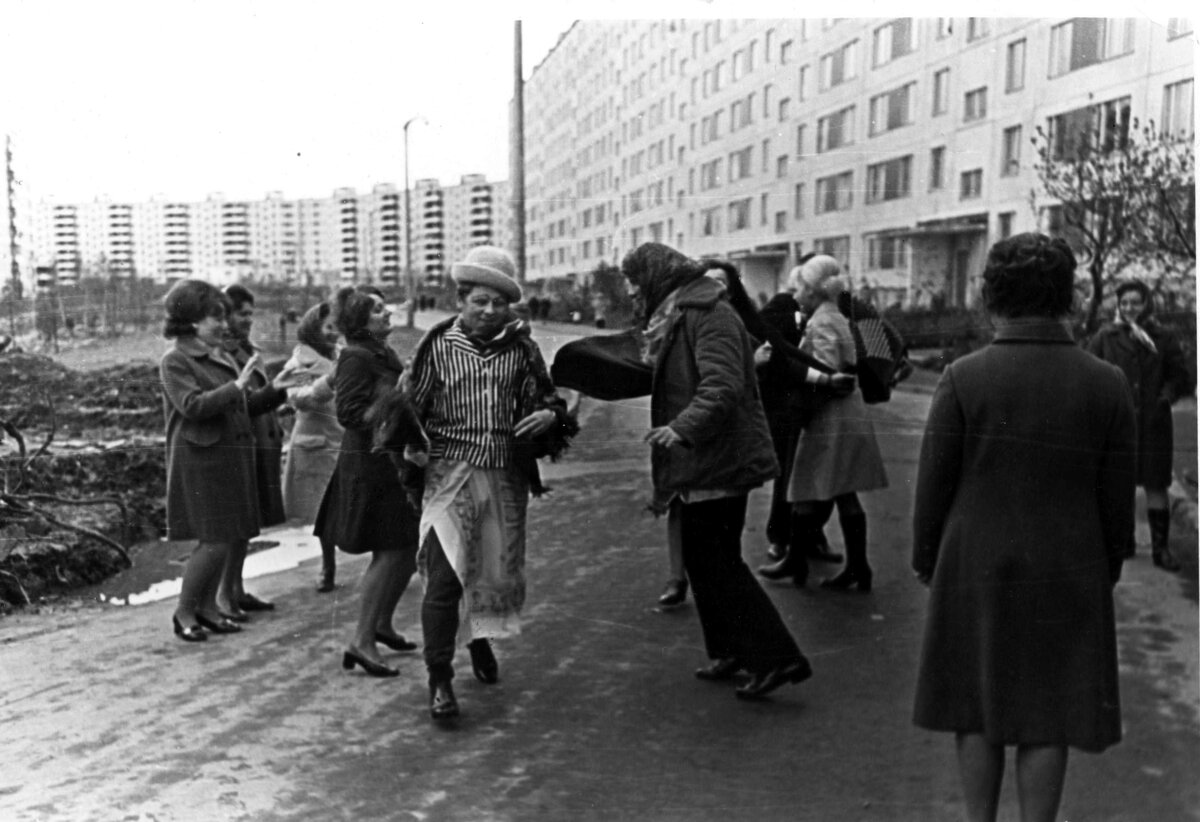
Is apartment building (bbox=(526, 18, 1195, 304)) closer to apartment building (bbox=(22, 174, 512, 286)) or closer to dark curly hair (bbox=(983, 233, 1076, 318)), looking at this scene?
apartment building (bbox=(22, 174, 512, 286))

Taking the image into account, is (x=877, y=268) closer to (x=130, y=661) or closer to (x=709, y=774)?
(x=709, y=774)

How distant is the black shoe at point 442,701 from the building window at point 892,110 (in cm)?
214

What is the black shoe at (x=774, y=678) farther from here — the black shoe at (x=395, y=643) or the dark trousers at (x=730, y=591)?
the black shoe at (x=395, y=643)

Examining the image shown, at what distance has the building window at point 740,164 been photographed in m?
3.58

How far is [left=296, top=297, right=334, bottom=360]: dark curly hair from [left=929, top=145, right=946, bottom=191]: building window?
190 centimetres

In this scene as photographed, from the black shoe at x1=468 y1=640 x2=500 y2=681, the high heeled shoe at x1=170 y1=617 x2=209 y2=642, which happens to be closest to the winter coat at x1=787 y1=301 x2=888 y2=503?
the black shoe at x1=468 y1=640 x2=500 y2=681

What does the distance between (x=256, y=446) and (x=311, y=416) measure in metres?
0.21

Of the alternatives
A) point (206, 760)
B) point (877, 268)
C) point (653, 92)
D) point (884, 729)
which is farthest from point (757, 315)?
point (206, 760)

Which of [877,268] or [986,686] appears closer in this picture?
[986,686]

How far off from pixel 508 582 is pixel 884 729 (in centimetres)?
121

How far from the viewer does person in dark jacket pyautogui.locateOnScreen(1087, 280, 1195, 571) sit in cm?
354

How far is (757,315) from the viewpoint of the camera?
3.59 meters

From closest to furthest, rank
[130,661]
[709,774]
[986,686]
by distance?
[986,686] < [709,774] < [130,661]

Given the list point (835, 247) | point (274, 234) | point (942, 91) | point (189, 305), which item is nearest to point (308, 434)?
point (189, 305)
